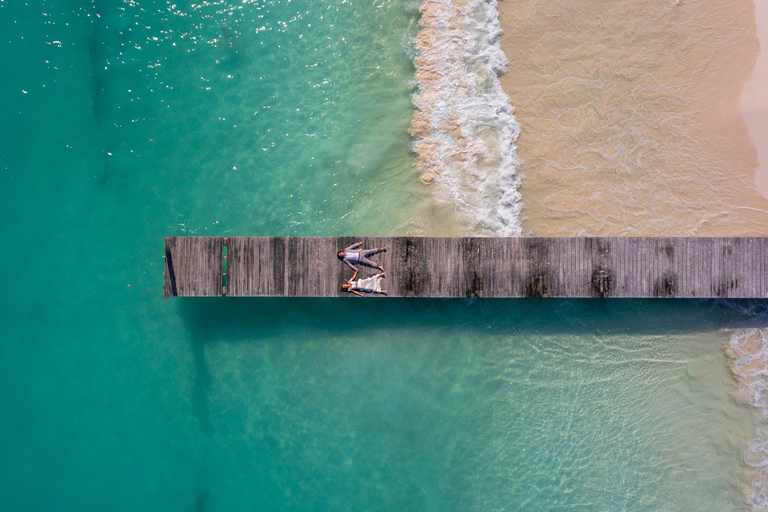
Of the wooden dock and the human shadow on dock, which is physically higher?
the wooden dock

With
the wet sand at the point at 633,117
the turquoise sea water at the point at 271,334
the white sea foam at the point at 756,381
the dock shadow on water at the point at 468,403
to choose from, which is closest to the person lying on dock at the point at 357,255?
the turquoise sea water at the point at 271,334

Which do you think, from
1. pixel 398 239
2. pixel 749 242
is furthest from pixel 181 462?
pixel 749 242

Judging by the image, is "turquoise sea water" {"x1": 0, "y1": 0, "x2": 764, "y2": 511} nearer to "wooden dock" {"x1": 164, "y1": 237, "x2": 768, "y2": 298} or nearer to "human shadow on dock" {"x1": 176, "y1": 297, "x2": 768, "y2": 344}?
"human shadow on dock" {"x1": 176, "y1": 297, "x2": 768, "y2": 344}

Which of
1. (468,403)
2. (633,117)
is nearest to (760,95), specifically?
(633,117)

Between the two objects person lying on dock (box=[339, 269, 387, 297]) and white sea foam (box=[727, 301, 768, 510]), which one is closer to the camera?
person lying on dock (box=[339, 269, 387, 297])

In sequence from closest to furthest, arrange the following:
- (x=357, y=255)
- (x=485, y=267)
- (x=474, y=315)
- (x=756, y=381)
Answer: (x=357, y=255) < (x=485, y=267) < (x=756, y=381) < (x=474, y=315)

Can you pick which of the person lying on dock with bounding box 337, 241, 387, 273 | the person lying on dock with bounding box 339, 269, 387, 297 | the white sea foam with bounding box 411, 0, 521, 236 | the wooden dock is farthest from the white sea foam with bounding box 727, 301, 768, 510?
the person lying on dock with bounding box 337, 241, 387, 273

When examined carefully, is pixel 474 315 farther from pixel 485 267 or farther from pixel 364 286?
pixel 364 286
